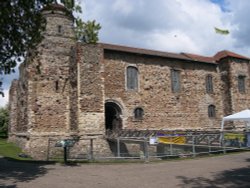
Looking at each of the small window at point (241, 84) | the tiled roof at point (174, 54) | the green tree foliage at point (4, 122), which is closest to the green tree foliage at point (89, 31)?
the tiled roof at point (174, 54)

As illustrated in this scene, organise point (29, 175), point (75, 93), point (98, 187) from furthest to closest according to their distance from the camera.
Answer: point (75, 93), point (29, 175), point (98, 187)

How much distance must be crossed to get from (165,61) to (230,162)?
16.5 meters

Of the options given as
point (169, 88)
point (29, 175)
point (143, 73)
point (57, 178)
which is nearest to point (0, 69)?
point (29, 175)

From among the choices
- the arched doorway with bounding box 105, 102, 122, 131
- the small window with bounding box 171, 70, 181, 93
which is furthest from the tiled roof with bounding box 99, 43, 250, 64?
the arched doorway with bounding box 105, 102, 122, 131

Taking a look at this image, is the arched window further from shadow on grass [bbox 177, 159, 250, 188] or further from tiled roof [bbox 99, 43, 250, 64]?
shadow on grass [bbox 177, 159, 250, 188]

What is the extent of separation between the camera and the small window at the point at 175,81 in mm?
27312

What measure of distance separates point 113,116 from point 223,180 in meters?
17.0

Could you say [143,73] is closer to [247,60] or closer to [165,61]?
[165,61]

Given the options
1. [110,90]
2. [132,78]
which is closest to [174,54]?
[132,78]

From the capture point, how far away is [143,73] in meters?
25.6

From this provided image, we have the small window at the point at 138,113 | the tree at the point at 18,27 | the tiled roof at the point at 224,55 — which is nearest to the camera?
the tree at the point at 18,27

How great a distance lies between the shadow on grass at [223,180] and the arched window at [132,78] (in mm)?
15975

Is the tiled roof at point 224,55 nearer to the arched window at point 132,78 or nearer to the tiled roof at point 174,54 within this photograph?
the tiled roof at point 174,54

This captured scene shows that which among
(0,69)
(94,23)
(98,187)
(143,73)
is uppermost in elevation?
(94,23)
